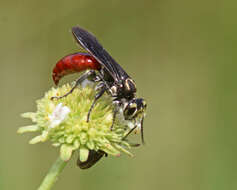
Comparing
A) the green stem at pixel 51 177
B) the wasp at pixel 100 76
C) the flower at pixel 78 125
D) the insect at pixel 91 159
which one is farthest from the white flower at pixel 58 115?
the insect at pixel 91 159

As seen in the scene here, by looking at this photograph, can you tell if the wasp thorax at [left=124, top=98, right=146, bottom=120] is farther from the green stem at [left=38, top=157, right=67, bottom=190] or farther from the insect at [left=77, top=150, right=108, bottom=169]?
the green stem at [left=38, top=157, right=67, bottom=190]

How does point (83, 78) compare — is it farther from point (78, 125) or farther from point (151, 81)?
point (151, 81)

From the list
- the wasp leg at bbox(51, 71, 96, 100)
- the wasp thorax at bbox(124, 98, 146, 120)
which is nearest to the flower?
the wasp leg at bbox(51, 71, 96, 100)

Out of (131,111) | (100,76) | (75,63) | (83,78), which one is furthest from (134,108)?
(75,63)

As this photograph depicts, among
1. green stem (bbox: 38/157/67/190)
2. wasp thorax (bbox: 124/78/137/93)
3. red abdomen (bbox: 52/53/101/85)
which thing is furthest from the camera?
wasp thorax (bbox: 124/78/137/93)

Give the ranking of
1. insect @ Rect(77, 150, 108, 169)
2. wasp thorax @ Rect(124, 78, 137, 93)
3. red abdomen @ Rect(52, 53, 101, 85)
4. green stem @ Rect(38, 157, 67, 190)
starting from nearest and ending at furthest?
green stem @ Rect(38, 157, 67, 190)
insect @ Rect(77, 150, 108, 169)
red abdomen @ Rect(52, 53, 101, 85)
wasp thorax @ Rect(124, 78, 137, 93)

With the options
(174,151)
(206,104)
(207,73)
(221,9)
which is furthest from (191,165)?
(221,9)

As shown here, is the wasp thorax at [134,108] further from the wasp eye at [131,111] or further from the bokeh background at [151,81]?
the bokeh background at [151,81]
